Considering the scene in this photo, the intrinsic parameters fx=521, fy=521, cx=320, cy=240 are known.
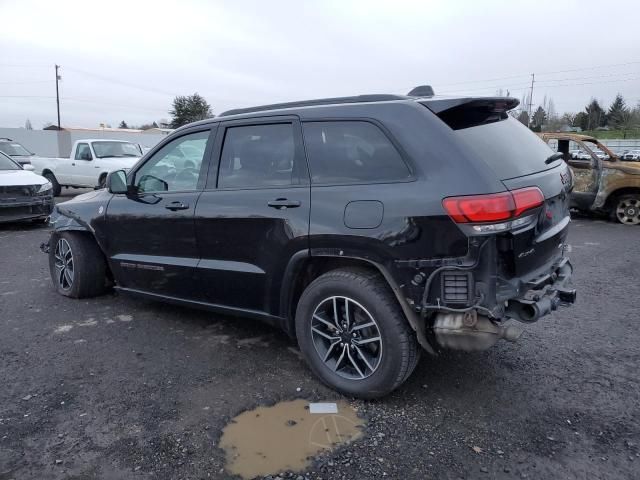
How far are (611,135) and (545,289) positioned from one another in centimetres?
6489

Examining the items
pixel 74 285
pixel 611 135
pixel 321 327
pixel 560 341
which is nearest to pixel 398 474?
pixel 321 327

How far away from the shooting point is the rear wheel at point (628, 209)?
9.88 meters

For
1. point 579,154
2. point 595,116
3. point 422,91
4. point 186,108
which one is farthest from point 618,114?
point 422,91

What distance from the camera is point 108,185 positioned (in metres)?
4.54

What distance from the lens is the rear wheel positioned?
988cm

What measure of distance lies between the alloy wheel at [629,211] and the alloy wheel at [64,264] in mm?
9587

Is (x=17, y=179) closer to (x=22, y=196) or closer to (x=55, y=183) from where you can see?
(x=22, y=196)

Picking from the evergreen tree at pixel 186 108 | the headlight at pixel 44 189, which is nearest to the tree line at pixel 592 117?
the evergreen tree at pixel 186 108

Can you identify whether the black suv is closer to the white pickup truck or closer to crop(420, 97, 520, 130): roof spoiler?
crop(420, 97, 520, 130): roof spoiler

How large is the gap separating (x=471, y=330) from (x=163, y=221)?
2551 mm

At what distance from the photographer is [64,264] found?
5316 millimetres

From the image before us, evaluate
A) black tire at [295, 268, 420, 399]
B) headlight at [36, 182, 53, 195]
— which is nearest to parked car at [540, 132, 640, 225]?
black tire at [295, 268, 420, 399]

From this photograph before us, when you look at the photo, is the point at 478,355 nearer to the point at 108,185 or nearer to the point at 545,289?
the point at 545,289

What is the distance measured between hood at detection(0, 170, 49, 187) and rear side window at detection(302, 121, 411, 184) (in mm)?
8070
